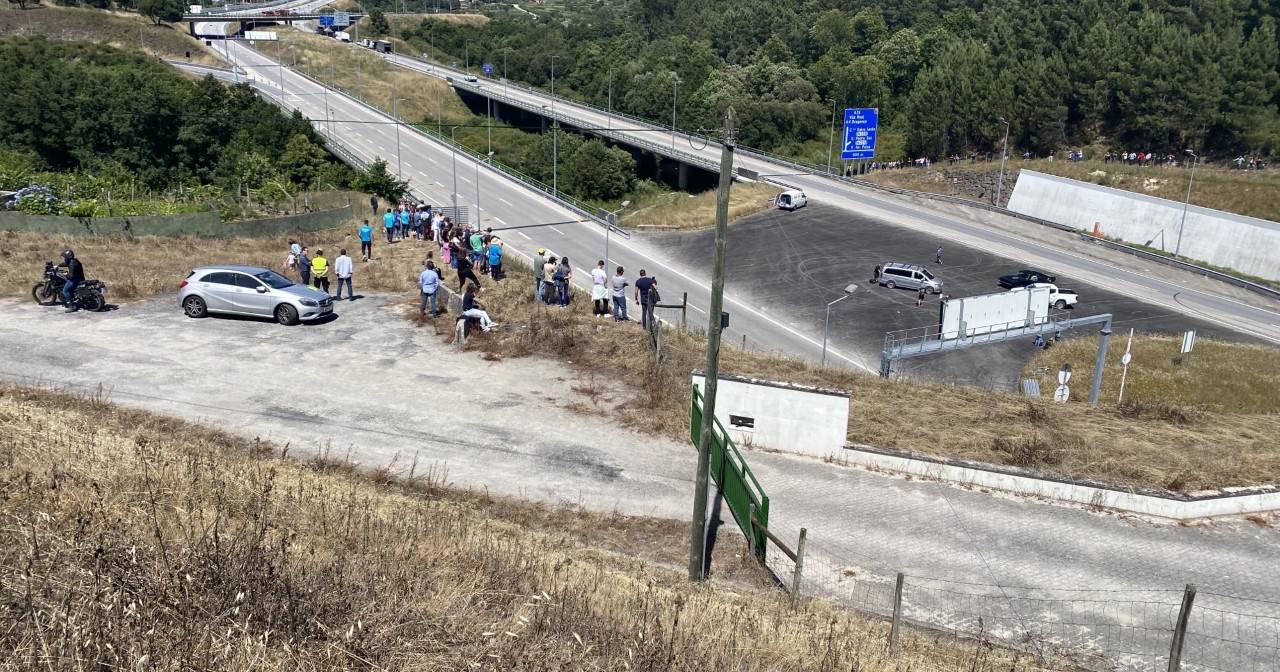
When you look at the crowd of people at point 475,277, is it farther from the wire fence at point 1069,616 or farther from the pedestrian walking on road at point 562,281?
the wire fence at point 1069,616

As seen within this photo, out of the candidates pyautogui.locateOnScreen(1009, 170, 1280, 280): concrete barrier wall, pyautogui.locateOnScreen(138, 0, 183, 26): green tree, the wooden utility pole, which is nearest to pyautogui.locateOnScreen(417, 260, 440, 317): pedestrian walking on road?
the wooden utility pole

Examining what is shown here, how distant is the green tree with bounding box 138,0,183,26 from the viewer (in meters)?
118

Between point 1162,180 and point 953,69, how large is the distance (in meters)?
26.0

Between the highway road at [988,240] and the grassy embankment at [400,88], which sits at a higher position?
the grassy embankment at [400,88]

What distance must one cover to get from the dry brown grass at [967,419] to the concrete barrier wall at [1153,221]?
39.0 metres

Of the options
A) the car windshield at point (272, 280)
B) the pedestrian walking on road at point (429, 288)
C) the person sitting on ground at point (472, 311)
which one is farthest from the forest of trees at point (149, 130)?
the person sitting on ground at point (472, 311)

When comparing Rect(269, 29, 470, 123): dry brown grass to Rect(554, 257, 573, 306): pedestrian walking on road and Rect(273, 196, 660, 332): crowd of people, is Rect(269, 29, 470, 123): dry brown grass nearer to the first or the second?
Rect(273, 196, 660, 332): crowd of people

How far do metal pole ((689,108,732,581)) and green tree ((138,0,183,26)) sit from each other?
129078 millimetres

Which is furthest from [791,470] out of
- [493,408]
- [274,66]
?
[274,66]

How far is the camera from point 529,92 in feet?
366

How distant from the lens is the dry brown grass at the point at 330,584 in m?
6.34

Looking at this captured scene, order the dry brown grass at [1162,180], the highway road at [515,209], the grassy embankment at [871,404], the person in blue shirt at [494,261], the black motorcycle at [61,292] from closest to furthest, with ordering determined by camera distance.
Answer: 1. the grassy embankment at [871,404]
2. the black motorcycle at [61,292]
3. the person in blue shirt at [494,261]
4. the highway road at [515,209]
5. the dry brown grass at [1162,180]

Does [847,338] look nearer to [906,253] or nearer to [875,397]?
[906,253]

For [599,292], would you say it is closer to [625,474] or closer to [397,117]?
[625,474]
